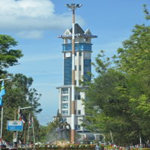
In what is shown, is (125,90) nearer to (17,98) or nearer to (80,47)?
(17,98)

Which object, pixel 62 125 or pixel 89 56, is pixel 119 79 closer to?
pixel 62 125

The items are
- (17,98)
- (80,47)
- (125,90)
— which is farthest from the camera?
(80,47)

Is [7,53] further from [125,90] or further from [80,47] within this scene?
[80,47]

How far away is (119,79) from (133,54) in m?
3.86

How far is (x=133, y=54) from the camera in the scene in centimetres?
5856

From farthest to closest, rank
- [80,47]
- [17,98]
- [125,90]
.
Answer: [80,47]
[17,98]
[125,90]

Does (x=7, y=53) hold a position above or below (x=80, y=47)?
below

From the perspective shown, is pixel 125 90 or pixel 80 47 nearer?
pixel 125 90

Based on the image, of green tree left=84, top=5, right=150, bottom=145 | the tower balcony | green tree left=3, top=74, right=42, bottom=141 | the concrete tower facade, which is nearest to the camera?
green tree left=84, top=5, right=150, bottom=145

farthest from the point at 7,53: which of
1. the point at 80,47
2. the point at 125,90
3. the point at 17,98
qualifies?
the point at 80,47

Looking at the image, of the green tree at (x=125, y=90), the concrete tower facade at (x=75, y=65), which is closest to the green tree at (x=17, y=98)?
the green tree at (x=125, y=90)

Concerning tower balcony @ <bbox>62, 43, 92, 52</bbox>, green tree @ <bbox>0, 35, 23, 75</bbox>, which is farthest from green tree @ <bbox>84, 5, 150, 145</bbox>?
tower balcony @ <bbox>62, 43, 92, 52</bbox>

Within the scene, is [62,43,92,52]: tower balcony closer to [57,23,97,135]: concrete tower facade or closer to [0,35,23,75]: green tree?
[57,23,97,135]: concrete tower facade

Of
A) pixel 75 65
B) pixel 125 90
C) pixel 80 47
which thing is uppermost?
pixel 80 47
